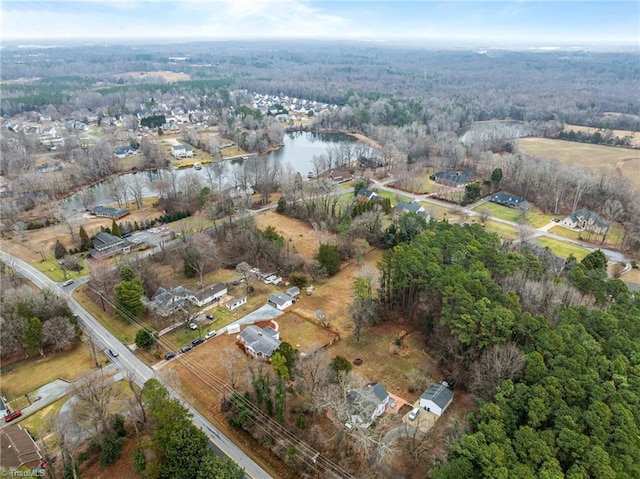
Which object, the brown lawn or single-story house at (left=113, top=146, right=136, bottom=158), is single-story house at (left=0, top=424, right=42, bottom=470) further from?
single-story house at (left=113, top=146, right=136, bottom=158)

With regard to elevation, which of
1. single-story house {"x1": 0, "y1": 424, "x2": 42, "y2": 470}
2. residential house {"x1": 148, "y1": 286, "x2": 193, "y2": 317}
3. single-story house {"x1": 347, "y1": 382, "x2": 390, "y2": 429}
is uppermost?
single-story house {"x1": 347, "y1": 382, "x2": 390, "y2": 429}

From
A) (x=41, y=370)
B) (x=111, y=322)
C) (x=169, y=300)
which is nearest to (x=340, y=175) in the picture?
(x=169, y=300)

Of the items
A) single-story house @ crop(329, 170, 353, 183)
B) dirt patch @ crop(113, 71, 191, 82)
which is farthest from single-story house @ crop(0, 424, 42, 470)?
dirt patch @ crop(113, 71, 191, 82)

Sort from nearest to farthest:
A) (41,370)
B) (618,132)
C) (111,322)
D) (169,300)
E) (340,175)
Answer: (41,370), (111,322), (169,300), (340,175), (618,132)

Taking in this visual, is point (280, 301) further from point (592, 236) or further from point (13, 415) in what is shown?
point (592, 236)

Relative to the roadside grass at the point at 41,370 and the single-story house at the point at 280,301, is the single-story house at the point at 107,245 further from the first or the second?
the single-story house at the point at 280,301

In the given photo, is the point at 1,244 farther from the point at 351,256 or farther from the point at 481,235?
the point at 481,235

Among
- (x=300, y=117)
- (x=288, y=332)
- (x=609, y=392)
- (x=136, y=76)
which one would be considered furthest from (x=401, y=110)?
(x=136, y=76)
